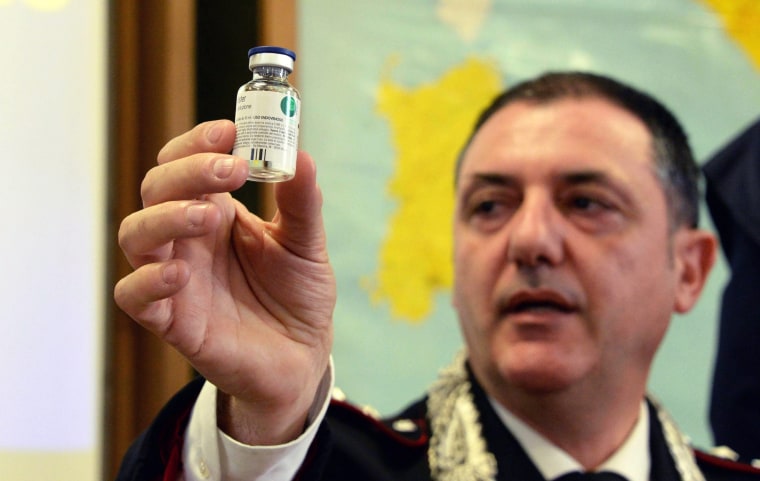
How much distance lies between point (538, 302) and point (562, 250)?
0.08m

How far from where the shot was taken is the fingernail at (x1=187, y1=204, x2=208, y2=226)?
2.20 ft

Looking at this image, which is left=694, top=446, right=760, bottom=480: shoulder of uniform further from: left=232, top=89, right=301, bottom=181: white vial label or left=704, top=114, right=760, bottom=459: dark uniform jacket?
left=232, top=89, right=301, bottom=181: white vial label

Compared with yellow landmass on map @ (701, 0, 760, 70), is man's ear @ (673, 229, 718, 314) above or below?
below

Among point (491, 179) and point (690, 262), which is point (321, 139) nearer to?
point (491, 179)

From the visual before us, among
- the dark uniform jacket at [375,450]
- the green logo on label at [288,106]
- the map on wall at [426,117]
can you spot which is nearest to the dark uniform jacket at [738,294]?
the map on wall at [426,117]

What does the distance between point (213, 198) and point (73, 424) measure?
610 millimetres

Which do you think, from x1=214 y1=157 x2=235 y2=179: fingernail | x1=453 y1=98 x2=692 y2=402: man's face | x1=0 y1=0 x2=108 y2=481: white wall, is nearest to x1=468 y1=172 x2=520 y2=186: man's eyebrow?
x1=453 y1=98 x2=692 y2=402: man's face

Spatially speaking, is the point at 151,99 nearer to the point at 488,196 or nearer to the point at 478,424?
the point at 488,196

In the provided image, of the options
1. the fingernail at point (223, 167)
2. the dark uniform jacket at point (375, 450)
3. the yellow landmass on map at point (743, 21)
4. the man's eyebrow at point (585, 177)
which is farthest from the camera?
the yellow landmass on map at point (743, 21)

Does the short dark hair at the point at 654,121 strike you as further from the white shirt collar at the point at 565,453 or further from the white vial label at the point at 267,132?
the white vial label at the point at 267,132

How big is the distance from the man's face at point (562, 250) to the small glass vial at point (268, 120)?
579 millimetres

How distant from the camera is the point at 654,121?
134 cm

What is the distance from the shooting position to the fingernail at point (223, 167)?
663mm

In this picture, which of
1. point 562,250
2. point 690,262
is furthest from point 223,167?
point 690,262
